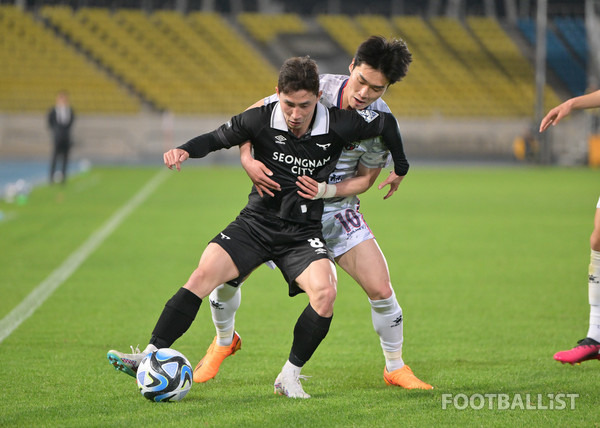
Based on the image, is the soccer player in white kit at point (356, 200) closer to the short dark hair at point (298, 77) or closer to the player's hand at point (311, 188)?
the player's hand at point (311, 188)

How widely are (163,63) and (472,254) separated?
2660 cm

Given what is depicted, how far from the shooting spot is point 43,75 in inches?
1275

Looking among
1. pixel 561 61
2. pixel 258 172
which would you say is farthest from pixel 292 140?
pixel 561 61

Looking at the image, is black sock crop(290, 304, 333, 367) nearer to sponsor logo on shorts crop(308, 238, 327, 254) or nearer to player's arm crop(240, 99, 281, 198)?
sponsor logo on shorts crop(308, 238, 327, 254)

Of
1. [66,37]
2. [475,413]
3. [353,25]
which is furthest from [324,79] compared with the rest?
[353,25]

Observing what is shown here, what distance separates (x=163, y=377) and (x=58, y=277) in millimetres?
4479

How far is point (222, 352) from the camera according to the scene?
5.12 metres

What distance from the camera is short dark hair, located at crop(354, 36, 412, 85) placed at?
4531 millimetres

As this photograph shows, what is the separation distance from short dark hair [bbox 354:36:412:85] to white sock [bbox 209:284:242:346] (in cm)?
158

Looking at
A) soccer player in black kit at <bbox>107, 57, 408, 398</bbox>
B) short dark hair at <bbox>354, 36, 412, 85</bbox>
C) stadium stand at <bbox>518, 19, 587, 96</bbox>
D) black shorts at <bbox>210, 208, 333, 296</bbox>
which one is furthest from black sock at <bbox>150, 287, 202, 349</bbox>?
stadium stand at <bbox>518, 19, 587, 96</bbox>

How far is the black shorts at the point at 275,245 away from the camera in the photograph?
4.63 meters

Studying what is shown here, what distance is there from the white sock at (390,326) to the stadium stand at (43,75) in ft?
93.7

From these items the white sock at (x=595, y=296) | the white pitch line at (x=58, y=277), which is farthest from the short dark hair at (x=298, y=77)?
the white pitch line at (x=58, y=277)

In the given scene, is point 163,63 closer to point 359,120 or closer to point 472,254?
point 472,254
